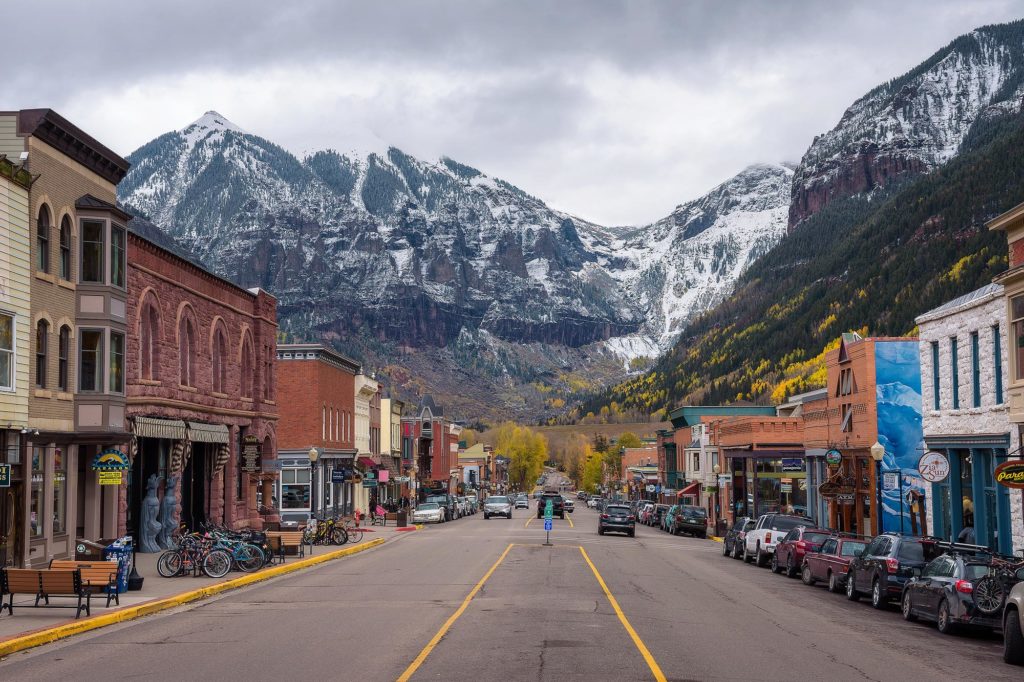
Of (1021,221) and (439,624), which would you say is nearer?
(439,624)

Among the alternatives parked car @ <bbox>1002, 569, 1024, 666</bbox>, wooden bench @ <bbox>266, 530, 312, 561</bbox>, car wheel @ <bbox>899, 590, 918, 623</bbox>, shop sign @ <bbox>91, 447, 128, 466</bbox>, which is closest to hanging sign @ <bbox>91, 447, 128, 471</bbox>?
shop sign @ <bbox>91, 447, 128, 466</bbox>

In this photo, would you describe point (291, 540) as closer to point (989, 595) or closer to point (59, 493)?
point (59, 493)

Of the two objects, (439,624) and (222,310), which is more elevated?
(222,310)

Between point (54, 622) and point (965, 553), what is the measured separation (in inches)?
668

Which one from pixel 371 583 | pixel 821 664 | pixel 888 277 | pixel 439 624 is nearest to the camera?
pixel 821 664

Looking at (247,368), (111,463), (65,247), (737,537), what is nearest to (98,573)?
(111,463)

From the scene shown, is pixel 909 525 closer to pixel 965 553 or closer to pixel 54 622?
pixel 965 553

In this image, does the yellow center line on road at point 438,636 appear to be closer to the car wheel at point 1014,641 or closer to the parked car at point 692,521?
the car wheel at point 1014,641

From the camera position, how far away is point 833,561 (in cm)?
2869

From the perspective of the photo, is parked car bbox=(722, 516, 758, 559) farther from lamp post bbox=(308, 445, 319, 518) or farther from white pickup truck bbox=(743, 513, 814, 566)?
lamp post bbox=(308, 445, 319, 518)

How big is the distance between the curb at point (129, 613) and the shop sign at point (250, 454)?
14196 mm

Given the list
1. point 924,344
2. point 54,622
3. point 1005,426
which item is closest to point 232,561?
point 54,622

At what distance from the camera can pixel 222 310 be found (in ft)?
149

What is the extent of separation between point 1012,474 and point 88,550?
797 inches
